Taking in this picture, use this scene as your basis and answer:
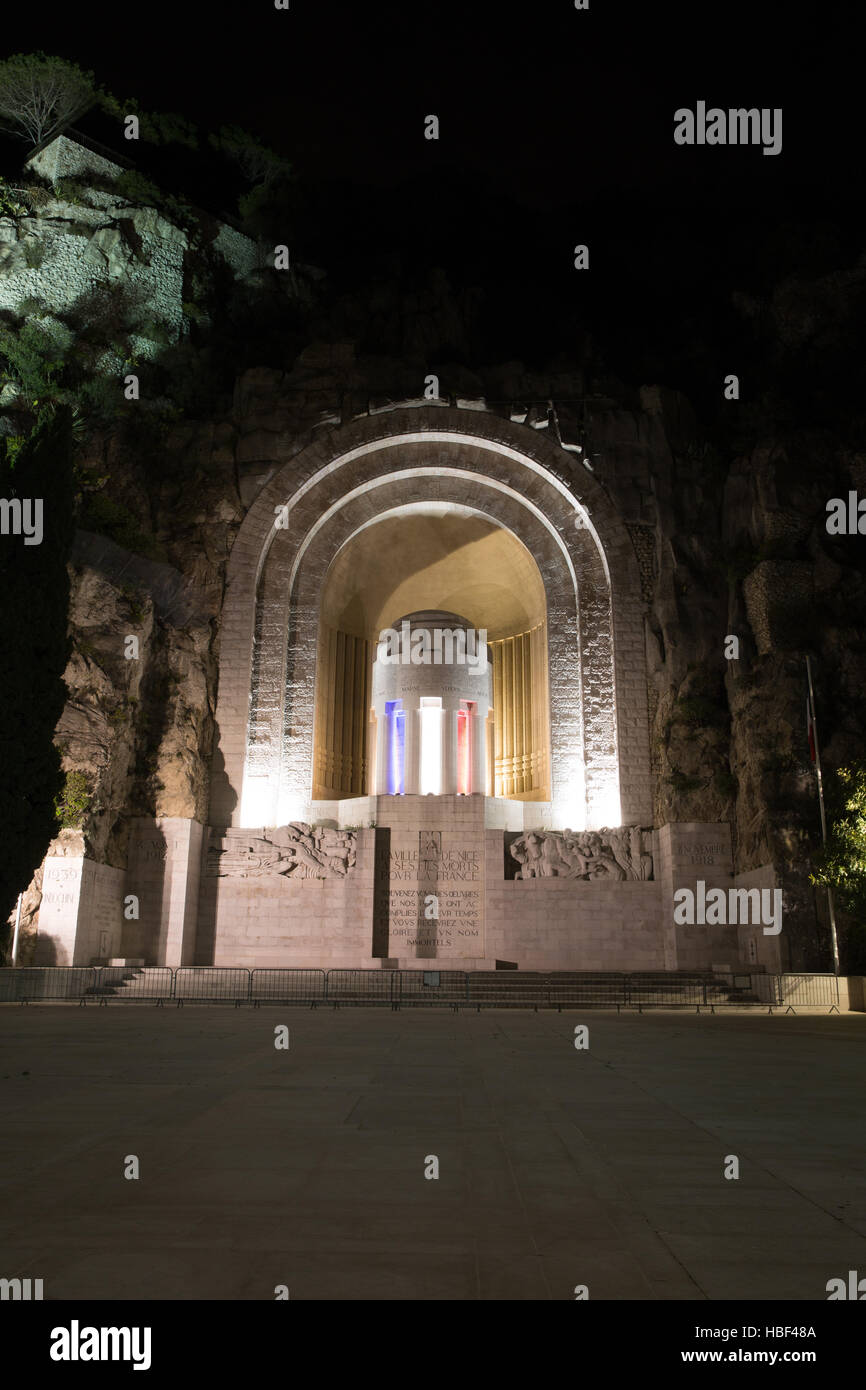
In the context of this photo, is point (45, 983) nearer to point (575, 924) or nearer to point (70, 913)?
point (70, 913)

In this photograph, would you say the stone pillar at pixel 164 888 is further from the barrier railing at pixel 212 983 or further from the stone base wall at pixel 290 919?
the barrier railing at pixel 212 983

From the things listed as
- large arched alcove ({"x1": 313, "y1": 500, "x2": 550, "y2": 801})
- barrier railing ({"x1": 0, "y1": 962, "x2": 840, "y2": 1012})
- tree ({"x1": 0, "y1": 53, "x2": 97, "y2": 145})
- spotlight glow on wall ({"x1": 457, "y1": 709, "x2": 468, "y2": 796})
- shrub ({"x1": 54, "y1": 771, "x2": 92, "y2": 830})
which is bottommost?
barrier railing ({"x1": 0, "y1": 962, "x2": 840, "y2": 1012})

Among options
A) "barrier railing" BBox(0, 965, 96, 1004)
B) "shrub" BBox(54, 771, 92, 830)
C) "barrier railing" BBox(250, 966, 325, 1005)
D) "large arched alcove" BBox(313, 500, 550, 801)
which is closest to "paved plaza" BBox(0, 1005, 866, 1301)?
"barrier railing" BBox(250, 966, 325, 1005)

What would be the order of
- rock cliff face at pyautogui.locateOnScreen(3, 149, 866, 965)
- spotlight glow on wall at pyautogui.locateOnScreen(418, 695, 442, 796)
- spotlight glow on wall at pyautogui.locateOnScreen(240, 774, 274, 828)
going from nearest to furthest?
rock cliff face at pyautogui.locateOnScreen(3, 149, 866, 965) → spotlight glow on wall at pyautogui.locateOnScreen(240, 774, 274, 828) → spotlight glow on wall at pyautogui.locateOnScreen(418, 695, 442, 796)

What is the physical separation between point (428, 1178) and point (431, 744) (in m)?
24.1

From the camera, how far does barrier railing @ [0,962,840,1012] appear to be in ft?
61.6

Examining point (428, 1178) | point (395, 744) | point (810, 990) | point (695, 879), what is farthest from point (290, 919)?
point (428, 1178)

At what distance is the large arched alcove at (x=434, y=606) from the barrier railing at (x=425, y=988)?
30.1 ft

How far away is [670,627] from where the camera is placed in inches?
1109

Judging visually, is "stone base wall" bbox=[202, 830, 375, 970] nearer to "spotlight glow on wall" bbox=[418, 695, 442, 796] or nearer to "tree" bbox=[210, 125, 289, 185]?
"spotlight glow on wall" bbox=[418, 695, 442, 796]

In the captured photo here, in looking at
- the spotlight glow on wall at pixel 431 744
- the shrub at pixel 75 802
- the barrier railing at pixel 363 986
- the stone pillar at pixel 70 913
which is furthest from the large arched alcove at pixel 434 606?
the barrier railing at pixel 363 986

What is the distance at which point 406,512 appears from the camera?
1283 inches

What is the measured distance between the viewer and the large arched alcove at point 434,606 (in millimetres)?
31781

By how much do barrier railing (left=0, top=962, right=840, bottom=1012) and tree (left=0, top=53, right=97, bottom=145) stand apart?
34893 millimetres
